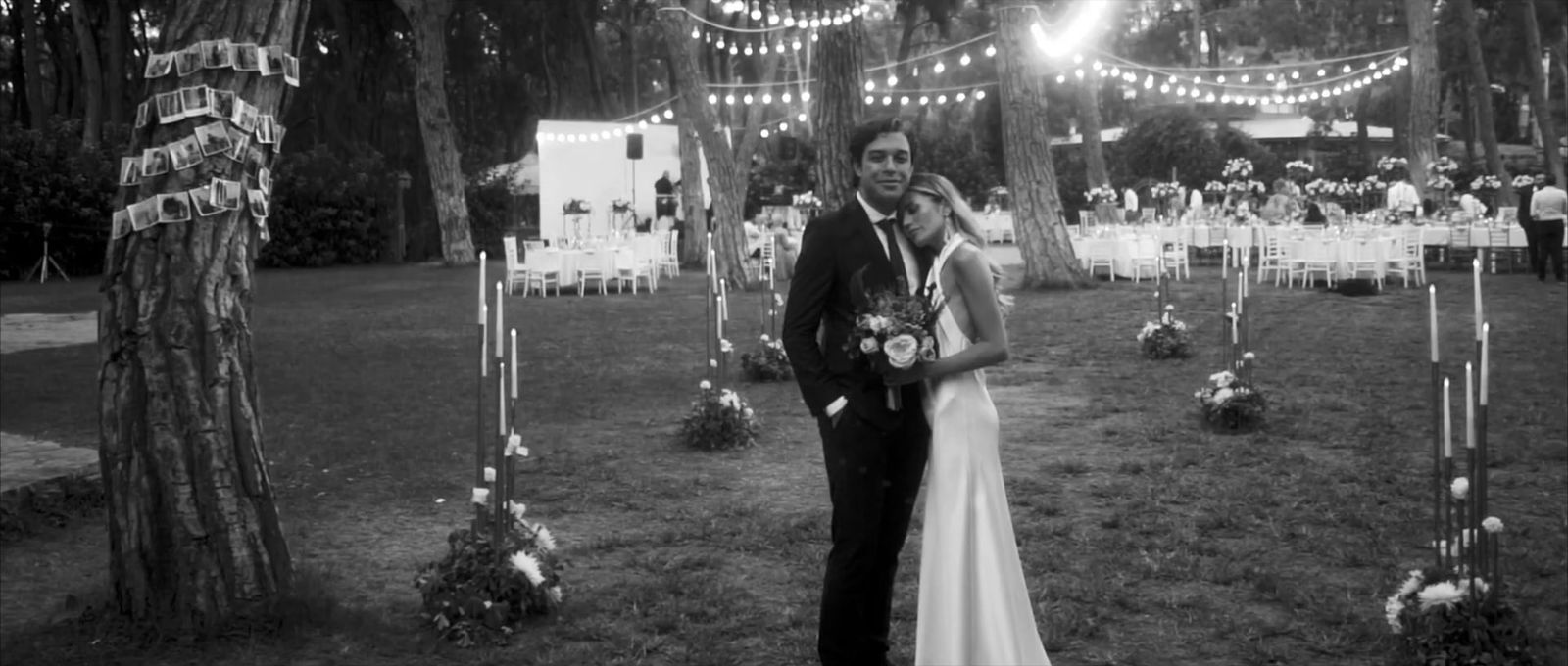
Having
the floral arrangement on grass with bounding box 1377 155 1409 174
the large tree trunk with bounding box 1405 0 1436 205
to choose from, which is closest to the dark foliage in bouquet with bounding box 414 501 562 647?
the floral arrangement on grass with bounding box 1377 155 1409 174

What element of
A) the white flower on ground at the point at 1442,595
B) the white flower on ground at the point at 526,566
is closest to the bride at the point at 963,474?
the white flower on ground at the point at 1442,595

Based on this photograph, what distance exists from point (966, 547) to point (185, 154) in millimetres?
3015

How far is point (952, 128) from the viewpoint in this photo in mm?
60062

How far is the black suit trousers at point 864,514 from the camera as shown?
4512mm

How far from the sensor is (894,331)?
4281 mm

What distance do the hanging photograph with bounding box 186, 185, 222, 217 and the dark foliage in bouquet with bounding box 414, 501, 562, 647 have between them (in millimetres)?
1445

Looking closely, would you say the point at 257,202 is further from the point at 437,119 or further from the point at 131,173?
the point at 437,119

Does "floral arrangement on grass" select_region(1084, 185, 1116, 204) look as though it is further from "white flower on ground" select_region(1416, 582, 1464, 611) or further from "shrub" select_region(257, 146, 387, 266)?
"white flower on ground" select_region(1416, 582, 1464, 611)

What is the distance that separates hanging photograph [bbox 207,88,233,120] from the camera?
5344 millimetres

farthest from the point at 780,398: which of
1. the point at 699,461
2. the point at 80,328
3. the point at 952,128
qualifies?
the point at 952,128

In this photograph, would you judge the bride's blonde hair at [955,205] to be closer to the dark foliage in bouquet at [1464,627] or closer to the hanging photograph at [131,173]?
the dark foliage in bouquet at [1464,627]

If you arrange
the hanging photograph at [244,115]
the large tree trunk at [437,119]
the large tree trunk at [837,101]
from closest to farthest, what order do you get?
the hanging photograph at [244,115], the large tree trunk at [837,101], the large tree trunk at [437,119]

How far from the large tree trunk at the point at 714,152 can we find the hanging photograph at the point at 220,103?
17776mm

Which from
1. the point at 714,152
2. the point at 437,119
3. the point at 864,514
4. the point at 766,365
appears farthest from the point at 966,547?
the point at 437,119
